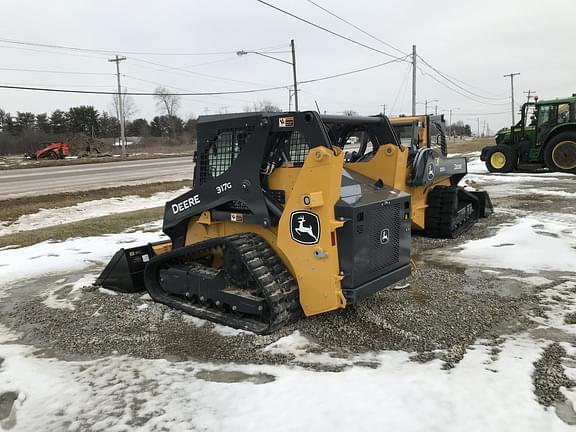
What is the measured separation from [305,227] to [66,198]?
1265cm

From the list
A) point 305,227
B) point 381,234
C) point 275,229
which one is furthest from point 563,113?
point 305,227

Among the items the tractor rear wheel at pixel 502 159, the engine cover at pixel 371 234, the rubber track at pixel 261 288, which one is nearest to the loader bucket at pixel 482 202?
the engine cover at pixel 371 234

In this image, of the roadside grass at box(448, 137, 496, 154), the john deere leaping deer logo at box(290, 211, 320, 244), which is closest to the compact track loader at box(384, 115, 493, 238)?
the john deere leaping deer logo at box(290, 211, 320, 244)

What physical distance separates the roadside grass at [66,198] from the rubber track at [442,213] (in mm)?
9673

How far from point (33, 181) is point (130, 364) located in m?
19.7

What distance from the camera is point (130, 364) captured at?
3949mm

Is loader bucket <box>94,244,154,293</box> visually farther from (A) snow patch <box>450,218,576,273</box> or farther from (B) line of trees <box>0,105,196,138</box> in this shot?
(B) line of trees <box>0,105,196,138</box>

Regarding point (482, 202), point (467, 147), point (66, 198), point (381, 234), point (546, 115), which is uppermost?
point (546, 115)

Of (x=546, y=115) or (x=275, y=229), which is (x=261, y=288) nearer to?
(x=275, y=229)

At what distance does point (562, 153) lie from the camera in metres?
17.5

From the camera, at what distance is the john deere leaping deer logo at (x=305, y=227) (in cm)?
418

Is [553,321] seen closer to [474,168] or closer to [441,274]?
[441,274]

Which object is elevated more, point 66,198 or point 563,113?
point 563,113

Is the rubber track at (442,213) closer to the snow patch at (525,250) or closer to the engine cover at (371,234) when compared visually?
the snow patch at (525,250)
